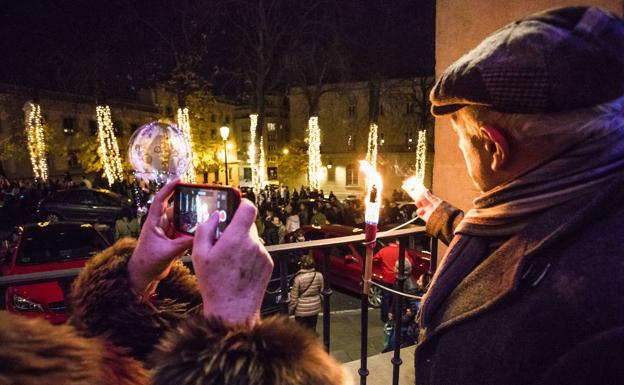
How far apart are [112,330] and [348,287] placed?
8.73m

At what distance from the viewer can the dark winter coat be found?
94 centimetres

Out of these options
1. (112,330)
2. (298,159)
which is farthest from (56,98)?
(112,330)

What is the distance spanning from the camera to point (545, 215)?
3.66 ft

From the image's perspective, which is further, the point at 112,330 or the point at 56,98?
the point at 56,98

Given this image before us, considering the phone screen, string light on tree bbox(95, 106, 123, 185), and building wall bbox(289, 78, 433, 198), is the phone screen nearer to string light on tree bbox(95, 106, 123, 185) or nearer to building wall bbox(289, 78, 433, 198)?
string light on tree bbox(95, 106, 123, 185)

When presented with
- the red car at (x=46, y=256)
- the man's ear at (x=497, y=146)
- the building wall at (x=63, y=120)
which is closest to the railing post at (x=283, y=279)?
the man's ear at (x=497, y=146)

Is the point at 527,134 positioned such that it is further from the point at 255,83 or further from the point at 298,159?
the point at 298,159

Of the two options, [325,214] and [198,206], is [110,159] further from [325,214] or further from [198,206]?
[198,206]

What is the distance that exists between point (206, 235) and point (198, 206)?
1.17 feet

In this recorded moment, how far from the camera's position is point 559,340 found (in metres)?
0.98

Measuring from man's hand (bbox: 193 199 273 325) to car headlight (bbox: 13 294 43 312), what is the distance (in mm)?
6198

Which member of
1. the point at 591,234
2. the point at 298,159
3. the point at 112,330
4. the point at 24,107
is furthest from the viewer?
the point at 298,159

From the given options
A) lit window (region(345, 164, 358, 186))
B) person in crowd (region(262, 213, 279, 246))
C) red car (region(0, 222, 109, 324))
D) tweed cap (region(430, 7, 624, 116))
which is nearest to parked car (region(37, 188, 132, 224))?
person in crowd (region(262, 213, 279, 246))

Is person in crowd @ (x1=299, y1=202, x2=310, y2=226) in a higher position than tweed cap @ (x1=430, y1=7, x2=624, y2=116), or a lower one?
lower
